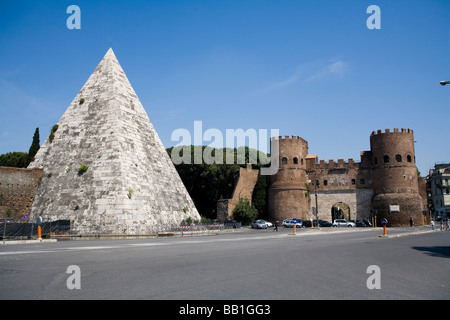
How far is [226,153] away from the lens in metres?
53.9

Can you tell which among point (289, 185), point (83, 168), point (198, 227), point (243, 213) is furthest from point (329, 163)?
point (83, 168)

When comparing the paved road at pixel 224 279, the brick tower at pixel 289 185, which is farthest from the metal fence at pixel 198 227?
the brick tower at pixel 289 185

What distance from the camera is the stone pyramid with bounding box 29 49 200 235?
64.3 ft

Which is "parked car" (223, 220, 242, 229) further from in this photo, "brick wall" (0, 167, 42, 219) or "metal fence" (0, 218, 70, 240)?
"metal fence" (0, 218, 70, 240)

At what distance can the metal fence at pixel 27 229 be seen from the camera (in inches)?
671

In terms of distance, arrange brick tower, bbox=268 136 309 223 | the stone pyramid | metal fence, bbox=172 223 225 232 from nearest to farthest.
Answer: the stone pyramid → metal fence, bbox=172 223 225 232 → brick tower, bbox=268 136 309 223

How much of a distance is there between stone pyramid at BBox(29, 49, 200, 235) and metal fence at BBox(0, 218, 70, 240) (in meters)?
0.59

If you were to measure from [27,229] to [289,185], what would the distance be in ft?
108

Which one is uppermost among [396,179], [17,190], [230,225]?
[396,179]

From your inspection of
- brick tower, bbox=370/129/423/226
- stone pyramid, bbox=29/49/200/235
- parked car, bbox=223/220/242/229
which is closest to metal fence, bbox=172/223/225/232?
stone pyramid, bbox=29/49/200/235

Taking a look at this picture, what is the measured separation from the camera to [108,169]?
20844 millimetres

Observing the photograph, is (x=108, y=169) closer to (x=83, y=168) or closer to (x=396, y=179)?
(x=83, y=168)
